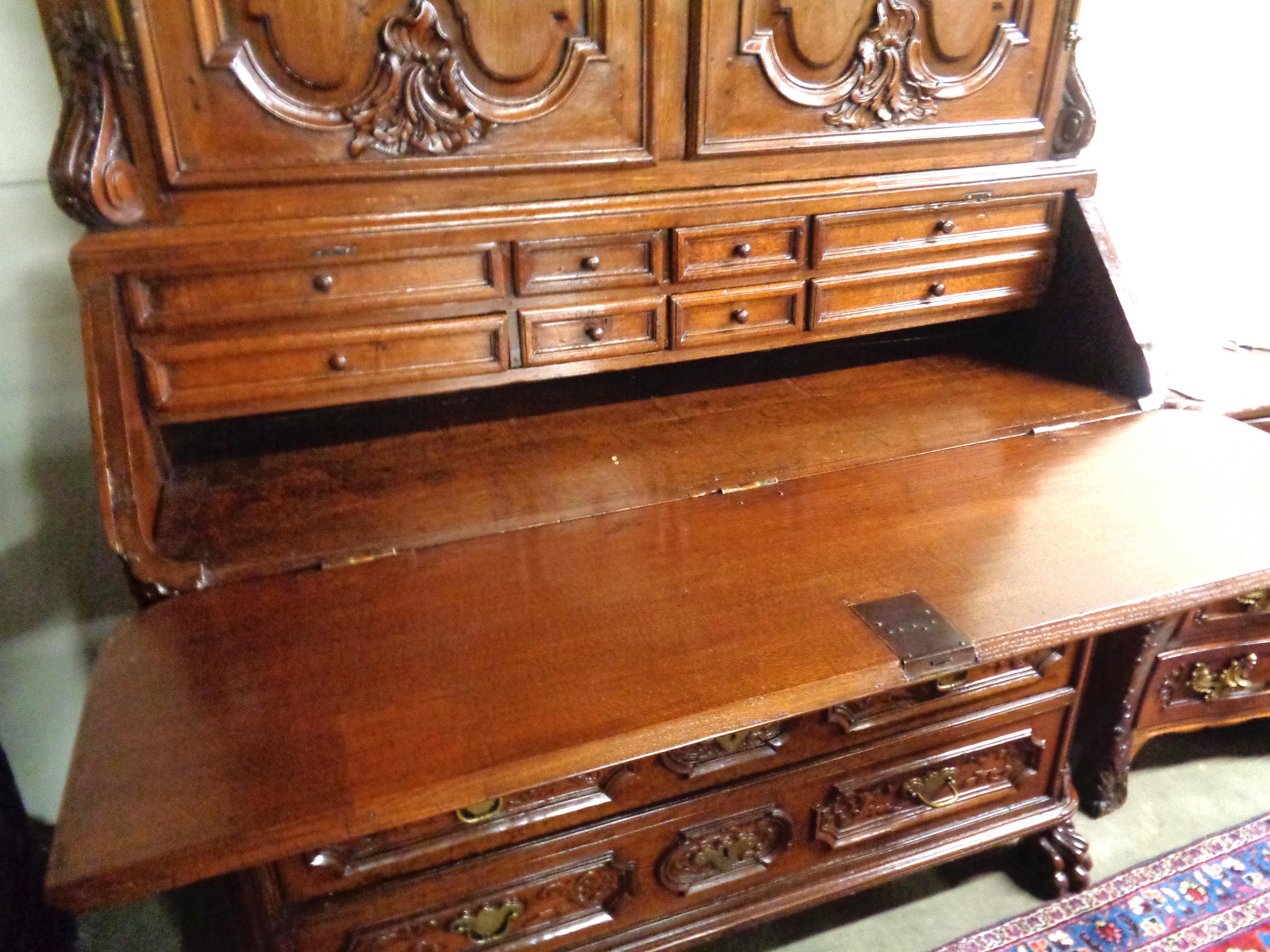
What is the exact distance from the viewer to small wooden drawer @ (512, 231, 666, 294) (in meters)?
1.31

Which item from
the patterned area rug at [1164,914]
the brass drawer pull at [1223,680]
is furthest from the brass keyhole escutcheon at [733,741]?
the brass drawer pull at [1223,680]

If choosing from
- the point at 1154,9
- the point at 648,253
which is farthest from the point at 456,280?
the point at 1154,9

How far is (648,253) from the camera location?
1.37 metres

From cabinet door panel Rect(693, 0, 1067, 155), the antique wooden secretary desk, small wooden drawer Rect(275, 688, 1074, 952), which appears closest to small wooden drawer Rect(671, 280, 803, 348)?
the antique wooden secretary desk

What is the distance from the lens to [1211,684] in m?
1.75

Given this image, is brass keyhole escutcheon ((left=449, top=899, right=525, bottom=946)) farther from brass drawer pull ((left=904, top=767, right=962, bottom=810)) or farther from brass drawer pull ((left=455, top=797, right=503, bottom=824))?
brass drawer pull ((left=904, top=767, right=962, bottom=810))

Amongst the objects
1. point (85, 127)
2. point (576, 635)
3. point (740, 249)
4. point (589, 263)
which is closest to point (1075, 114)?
point (740, 249)

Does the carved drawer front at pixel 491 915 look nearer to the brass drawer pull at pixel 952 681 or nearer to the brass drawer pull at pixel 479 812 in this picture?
the brass drawer pull at pixel 479 812

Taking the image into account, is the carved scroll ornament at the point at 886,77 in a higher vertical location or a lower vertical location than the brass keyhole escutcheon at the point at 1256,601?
higher

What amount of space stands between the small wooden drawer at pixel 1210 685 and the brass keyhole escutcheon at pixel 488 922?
4.13 feet

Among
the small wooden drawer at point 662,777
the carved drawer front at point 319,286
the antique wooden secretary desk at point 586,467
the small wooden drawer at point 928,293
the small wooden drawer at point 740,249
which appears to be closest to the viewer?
the antique wooden secretary desk at point 586,467

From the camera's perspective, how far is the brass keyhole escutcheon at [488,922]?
3.77 feet

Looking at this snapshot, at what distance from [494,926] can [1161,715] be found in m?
1.35

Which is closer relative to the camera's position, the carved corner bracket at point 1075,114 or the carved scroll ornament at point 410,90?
the carved scroll ornament at point 410,90
